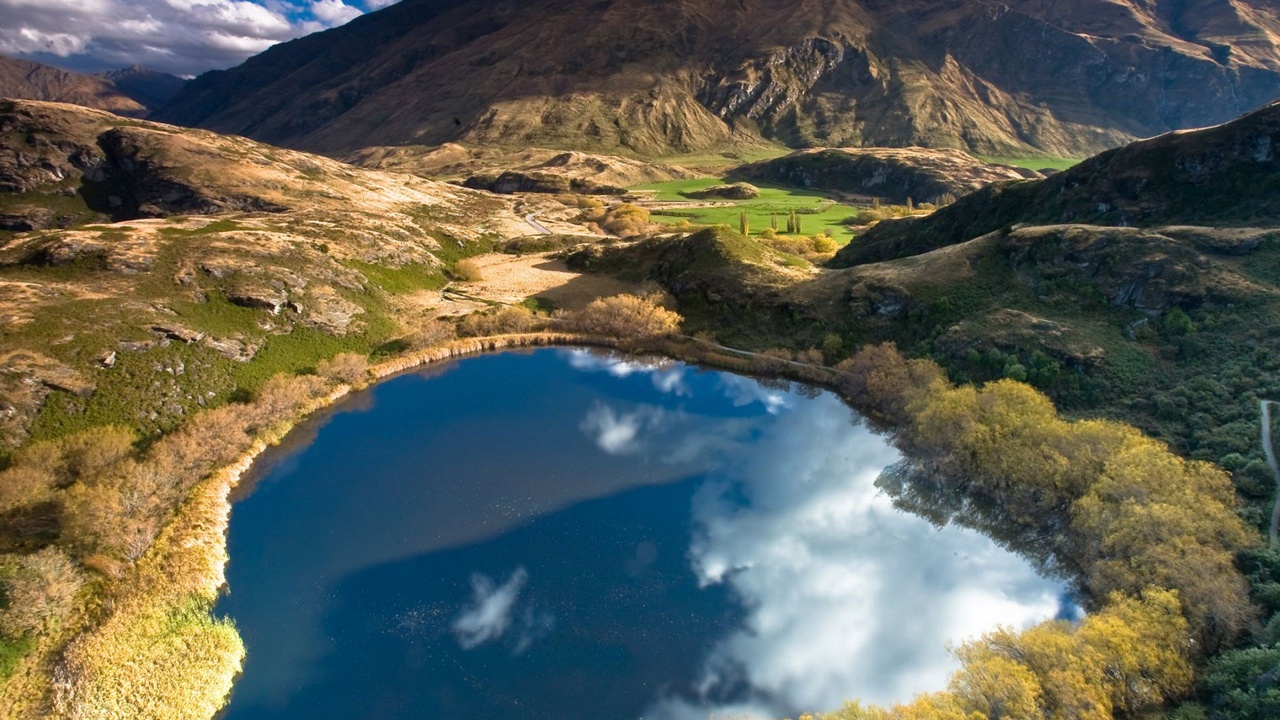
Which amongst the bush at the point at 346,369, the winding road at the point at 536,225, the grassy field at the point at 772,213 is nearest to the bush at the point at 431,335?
the bush at the point at 346,369

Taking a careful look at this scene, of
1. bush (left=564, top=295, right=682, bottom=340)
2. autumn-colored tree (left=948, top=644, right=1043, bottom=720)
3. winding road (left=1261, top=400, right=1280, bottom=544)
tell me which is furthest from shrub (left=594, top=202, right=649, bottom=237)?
autumn-colored tree (left=948, top=644, right=1043, bottom=720)

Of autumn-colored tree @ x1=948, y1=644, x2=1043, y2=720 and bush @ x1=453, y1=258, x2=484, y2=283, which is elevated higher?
bush @ x1=453, y1=258, x2=484, y2=283

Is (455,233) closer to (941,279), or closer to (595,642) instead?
(941,279)

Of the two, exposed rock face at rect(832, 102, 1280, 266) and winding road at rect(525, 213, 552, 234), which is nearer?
exposed rock face at rect(832, 102, 1280, 266)

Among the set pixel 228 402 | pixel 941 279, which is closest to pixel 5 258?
pixel 228 402

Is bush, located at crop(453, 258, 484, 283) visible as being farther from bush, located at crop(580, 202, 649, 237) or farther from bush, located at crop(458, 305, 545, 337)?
bush, located at crop(580, 202, 649, 237)

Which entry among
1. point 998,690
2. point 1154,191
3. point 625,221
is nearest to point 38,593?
point 998,690
